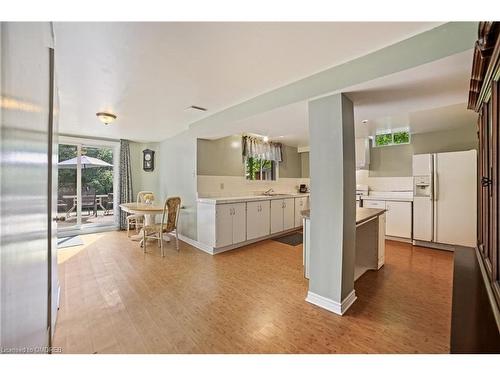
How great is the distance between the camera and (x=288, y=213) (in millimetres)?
4949

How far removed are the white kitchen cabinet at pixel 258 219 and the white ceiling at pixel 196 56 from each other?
1.87 metres

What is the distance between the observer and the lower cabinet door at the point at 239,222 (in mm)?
3846

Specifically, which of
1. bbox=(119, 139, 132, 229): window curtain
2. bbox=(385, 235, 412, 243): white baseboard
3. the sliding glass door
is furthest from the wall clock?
bbox=(385, 235, 412, 243): white baseboard

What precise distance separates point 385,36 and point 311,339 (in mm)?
2264

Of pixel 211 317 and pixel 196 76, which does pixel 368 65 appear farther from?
pixel 211 317

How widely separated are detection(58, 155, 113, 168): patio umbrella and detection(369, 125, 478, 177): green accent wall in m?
6.43

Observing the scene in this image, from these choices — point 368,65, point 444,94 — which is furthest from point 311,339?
point 444,94

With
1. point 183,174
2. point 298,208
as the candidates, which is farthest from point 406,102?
point 183,174

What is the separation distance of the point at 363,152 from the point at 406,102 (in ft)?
9.15

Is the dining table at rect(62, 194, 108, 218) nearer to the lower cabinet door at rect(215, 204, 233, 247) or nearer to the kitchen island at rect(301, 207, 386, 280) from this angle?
the lower cabinet door at rect(215, 204, 233, 247)

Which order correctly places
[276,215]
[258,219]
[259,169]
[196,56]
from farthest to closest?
[259,169]
[276,215]
[258,219]
[196,56]

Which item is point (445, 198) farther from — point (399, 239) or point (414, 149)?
point (414, 149)

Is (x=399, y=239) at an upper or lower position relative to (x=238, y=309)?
upper

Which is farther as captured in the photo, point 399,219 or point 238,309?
point 399,219
